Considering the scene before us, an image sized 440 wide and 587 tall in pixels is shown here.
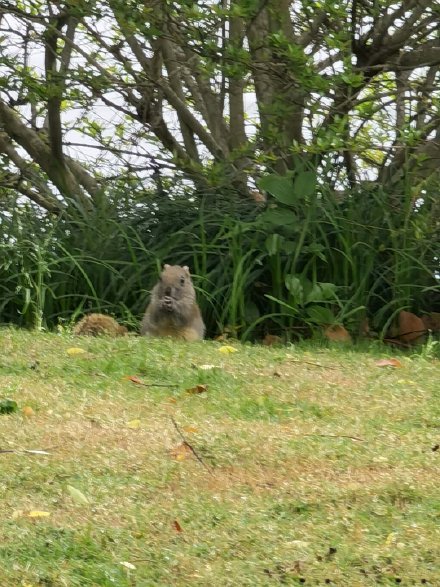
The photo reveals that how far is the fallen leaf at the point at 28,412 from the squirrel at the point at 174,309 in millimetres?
2572

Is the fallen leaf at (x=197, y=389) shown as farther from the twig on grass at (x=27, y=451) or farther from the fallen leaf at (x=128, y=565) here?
the fallen leaf at (x=128, y=565)

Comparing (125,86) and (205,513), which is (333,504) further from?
(125,86)

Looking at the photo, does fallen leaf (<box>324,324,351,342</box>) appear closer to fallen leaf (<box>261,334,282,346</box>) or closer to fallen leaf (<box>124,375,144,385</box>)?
fallen leaf (<box>261,334,282,346</box>)

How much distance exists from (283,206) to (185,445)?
444 centimetres

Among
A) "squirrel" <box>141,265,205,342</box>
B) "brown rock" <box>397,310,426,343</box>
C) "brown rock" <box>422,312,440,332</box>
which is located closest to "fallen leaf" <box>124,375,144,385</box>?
"squirrel" <box>141,265,205,342</box>

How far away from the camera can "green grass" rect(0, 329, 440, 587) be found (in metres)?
4.48

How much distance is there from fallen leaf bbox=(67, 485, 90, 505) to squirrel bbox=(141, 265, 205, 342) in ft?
12.5

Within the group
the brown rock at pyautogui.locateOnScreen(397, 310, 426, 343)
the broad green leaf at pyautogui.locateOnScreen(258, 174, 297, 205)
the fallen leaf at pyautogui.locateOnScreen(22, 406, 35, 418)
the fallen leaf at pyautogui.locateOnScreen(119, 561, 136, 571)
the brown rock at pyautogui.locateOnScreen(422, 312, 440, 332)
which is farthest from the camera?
the broad green leaf at pyautogui.locateOnScreen(258, 174, 297, 205)

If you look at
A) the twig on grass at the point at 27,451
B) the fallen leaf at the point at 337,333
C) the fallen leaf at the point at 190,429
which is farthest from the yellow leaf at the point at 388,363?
the twig on grass at the point at 27,451

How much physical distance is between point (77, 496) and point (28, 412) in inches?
52.6

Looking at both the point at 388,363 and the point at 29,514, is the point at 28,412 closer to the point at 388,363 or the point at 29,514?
the point at 29,514

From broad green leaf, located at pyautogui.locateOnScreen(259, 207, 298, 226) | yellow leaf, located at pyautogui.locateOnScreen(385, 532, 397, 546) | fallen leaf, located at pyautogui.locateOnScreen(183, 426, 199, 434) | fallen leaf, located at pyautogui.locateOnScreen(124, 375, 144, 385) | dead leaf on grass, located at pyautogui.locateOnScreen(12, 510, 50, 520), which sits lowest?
dead leaf on grass, located at pyautogui.locateOnScreen(12, 510, 50, 520)

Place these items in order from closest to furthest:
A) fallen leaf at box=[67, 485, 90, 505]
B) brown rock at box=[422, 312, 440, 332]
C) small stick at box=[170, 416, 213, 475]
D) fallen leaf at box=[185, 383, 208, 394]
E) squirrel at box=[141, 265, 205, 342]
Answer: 1. fallen leaf at box=[67, 485, 90, 505]
2. small stick at box=[170, 416, 213, 475]
3. fallen leaf at box=[185, 383, 208, 394]
4. squirrel at box=[141, 265, 205, 342]
5. brown rock at box=[422, 312, 440, 332]

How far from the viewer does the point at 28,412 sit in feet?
20.9
